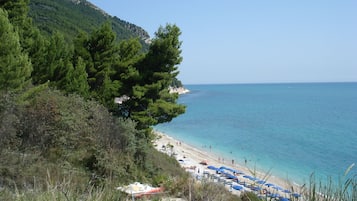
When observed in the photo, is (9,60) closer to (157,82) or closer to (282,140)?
(157,82)

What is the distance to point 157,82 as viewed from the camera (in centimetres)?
1709

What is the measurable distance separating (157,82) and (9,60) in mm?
7589

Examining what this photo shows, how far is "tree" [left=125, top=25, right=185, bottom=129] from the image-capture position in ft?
55.2

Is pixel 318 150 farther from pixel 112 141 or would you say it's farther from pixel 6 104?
pixel 6 104

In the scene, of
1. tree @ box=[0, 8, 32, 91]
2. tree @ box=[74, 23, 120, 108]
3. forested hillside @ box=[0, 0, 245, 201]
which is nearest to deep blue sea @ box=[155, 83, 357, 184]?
forested hillside @ box=[0, 0, 245, 201]

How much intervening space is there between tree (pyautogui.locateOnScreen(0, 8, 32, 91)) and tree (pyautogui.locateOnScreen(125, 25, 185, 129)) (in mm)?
5973

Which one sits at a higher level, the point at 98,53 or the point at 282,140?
the point at 98,53

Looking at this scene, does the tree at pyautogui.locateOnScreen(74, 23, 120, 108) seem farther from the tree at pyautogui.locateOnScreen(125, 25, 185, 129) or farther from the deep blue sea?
the deep blue sea

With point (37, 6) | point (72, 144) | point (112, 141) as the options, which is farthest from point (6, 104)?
point (37, 6)

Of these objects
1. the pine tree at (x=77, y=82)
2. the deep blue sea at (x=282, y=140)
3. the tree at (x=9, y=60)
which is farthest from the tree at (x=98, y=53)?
the deep blue sea at (x=282, y=140)

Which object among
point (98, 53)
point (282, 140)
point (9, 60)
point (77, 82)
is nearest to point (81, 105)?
point (77, 82)

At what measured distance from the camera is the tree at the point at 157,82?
55.2 ft

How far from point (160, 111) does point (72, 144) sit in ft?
16.8

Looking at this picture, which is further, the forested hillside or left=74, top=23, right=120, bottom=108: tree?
left=74, top=23, right=120, bottom=108: tree
